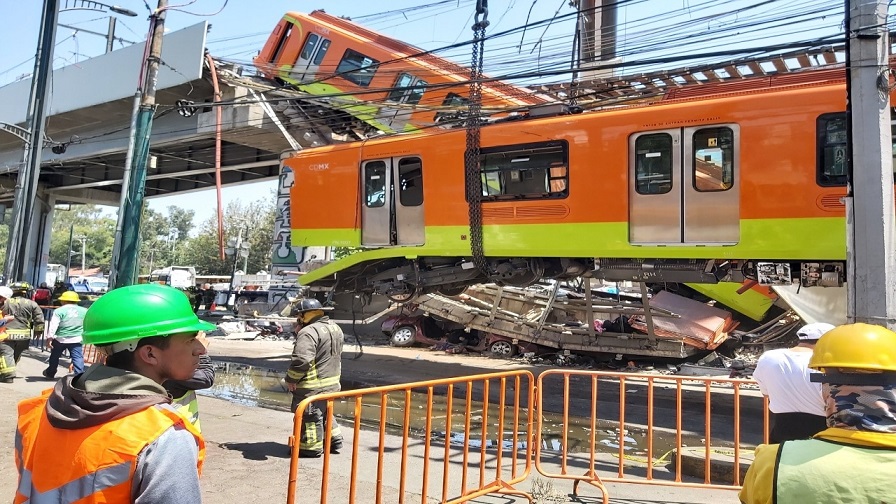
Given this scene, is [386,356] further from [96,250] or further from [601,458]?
[96,250]

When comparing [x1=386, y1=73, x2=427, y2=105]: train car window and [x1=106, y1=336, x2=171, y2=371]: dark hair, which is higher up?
[x1=386, y1=73, x2=427, y2=105]: train car window

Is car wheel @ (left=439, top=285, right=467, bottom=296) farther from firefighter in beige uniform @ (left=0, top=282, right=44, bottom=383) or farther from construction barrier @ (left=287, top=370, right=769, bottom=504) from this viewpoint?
firefighter in beige uniform @ (left=0, top=282, right=44, bottom=383)

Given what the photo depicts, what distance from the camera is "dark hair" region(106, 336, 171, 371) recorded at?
188cm

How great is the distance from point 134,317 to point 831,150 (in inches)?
322

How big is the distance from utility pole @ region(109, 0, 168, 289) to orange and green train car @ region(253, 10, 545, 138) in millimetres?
4195

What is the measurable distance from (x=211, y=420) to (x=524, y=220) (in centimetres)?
518

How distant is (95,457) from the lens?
1647 millimetres

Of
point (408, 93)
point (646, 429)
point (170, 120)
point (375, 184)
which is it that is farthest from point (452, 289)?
point (170, 120)

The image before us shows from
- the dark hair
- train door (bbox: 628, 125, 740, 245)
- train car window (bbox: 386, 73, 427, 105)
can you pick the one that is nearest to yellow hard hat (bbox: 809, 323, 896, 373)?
the dark hair

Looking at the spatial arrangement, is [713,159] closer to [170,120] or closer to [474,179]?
[474,179]

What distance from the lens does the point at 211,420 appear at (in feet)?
24.3

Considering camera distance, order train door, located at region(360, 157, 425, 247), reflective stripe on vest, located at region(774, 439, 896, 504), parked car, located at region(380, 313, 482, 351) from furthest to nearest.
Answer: parked car, located at region(380, 313, 482, 351) → train door, located at region(360, 157, 425, 247) → reflective stripe on vest, located at region(774, 439, 896, 504)

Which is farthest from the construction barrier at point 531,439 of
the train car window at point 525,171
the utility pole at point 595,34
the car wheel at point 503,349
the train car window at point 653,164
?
the utility pole at point 595,34

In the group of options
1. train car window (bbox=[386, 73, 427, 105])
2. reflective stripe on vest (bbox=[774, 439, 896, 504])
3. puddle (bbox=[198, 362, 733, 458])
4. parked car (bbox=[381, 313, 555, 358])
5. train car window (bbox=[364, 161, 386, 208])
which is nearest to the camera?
reflective stripe on vest (bbox=[774, 439, 896, 504])
